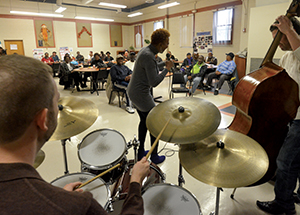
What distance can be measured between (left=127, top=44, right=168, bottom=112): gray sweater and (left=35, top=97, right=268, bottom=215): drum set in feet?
2.20

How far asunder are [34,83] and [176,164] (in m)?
2.28

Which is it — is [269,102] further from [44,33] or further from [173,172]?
[44,33]

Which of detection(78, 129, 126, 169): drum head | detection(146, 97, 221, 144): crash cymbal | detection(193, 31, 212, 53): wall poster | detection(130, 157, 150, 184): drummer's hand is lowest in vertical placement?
detection(78, 129, 126, 169): drum head

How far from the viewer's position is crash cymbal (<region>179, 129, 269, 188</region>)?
1.05 m

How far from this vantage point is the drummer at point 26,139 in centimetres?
47

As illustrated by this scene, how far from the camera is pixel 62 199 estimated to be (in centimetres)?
51

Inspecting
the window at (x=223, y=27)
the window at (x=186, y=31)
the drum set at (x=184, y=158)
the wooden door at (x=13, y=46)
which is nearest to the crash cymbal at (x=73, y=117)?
the drum set at (x=184, y=158)

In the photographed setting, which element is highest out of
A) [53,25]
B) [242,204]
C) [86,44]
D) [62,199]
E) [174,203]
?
[53,25]

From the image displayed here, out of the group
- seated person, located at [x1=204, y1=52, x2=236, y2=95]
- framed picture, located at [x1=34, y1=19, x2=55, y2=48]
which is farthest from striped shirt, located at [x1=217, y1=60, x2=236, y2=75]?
framed picture, located at [x1=34, y1=19, x2=55, y2=48]

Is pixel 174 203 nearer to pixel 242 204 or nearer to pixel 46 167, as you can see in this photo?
pixel 242 204

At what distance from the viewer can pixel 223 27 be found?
9359mm

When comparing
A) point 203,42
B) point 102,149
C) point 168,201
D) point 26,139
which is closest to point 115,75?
point 102,149

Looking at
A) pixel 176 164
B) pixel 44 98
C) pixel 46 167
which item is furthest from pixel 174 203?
pixel 46 167

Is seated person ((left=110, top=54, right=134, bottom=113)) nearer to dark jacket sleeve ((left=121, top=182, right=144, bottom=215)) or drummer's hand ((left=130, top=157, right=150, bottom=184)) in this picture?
drummer's hand ((left=130, top=157, right=150, bottom=184))
